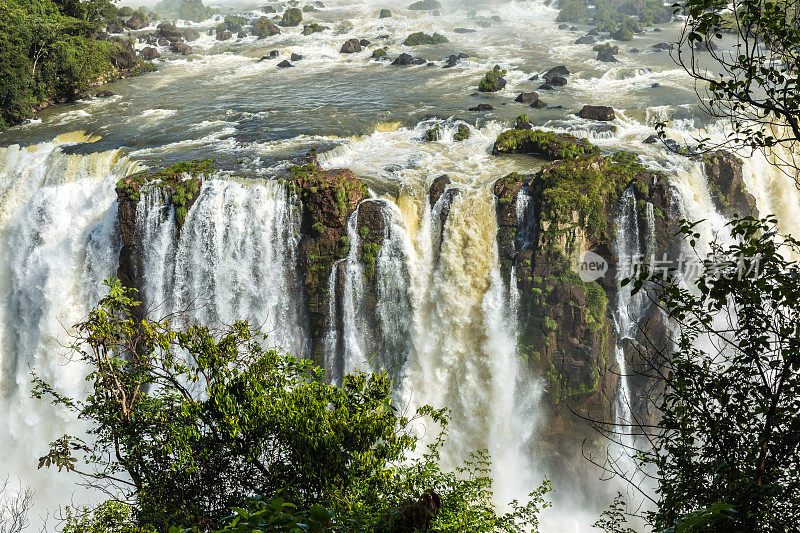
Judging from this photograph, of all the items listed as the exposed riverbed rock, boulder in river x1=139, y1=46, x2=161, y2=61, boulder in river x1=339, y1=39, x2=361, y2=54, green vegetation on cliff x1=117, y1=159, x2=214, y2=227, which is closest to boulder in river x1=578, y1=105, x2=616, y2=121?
the exposed riverbed rock

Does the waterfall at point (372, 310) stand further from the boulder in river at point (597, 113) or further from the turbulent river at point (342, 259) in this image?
the boulder in river at point (597, 113)

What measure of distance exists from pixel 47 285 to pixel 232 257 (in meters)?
6.37

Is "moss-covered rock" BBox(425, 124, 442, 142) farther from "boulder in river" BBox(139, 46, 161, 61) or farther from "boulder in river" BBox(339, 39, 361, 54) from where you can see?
"boulder in river" BBox(139, 46, 161, 61)

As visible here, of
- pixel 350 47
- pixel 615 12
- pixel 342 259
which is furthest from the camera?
pixel 615 12

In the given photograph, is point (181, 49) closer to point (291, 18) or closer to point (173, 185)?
point (291, 18)

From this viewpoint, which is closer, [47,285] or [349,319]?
[349,319]

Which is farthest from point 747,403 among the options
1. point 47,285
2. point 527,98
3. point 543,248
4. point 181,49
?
point 181,49

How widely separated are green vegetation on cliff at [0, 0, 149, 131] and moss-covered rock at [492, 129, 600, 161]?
68.9ft

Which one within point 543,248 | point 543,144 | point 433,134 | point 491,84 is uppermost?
point 491,84

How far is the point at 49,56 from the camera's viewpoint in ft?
96.0

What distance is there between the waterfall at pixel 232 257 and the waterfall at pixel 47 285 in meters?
1.84

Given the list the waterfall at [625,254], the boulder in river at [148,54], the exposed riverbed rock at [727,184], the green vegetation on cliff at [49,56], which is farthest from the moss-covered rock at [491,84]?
the boulder in river at [148,54]

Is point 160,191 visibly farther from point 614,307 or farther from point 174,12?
point 174,12

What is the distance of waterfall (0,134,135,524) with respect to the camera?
19000mm
